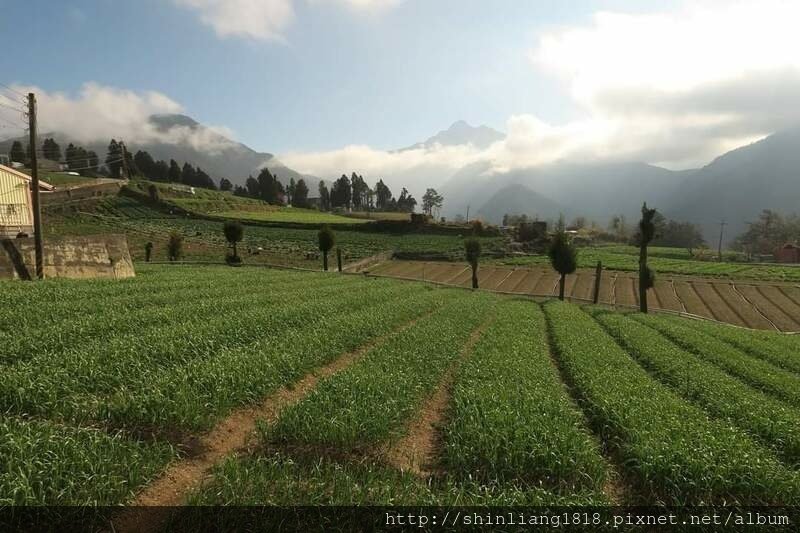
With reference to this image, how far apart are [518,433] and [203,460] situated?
18.5 ft

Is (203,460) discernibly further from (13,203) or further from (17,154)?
(17,154)

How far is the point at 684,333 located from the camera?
82.5ft

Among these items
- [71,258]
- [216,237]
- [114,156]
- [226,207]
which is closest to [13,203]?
[71,258]

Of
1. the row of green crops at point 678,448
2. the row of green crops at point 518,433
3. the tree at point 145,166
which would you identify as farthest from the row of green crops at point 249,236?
the tree at point 145,166

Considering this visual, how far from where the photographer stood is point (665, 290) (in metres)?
60.0

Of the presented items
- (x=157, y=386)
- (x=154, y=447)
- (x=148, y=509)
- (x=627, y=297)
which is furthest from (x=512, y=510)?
(x=627, y=297)

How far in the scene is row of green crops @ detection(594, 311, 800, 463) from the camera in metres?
9.20

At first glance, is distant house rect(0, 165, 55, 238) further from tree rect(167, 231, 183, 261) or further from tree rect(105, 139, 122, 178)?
tree rect(105, 139, 122, 178)

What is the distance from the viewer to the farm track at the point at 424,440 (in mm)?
7156

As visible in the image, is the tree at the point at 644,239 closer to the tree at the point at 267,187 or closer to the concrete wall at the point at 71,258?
the concrete wall at the point at 71,258

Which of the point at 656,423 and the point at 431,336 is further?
the point at 431,336

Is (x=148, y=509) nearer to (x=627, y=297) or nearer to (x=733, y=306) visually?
(x=627, y=297)

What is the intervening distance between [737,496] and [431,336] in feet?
37.1

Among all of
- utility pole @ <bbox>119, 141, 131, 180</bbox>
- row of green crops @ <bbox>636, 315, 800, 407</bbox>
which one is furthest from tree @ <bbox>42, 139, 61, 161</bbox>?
row of green crops @ <bbox>636, 315, 800, 407</bbox>
